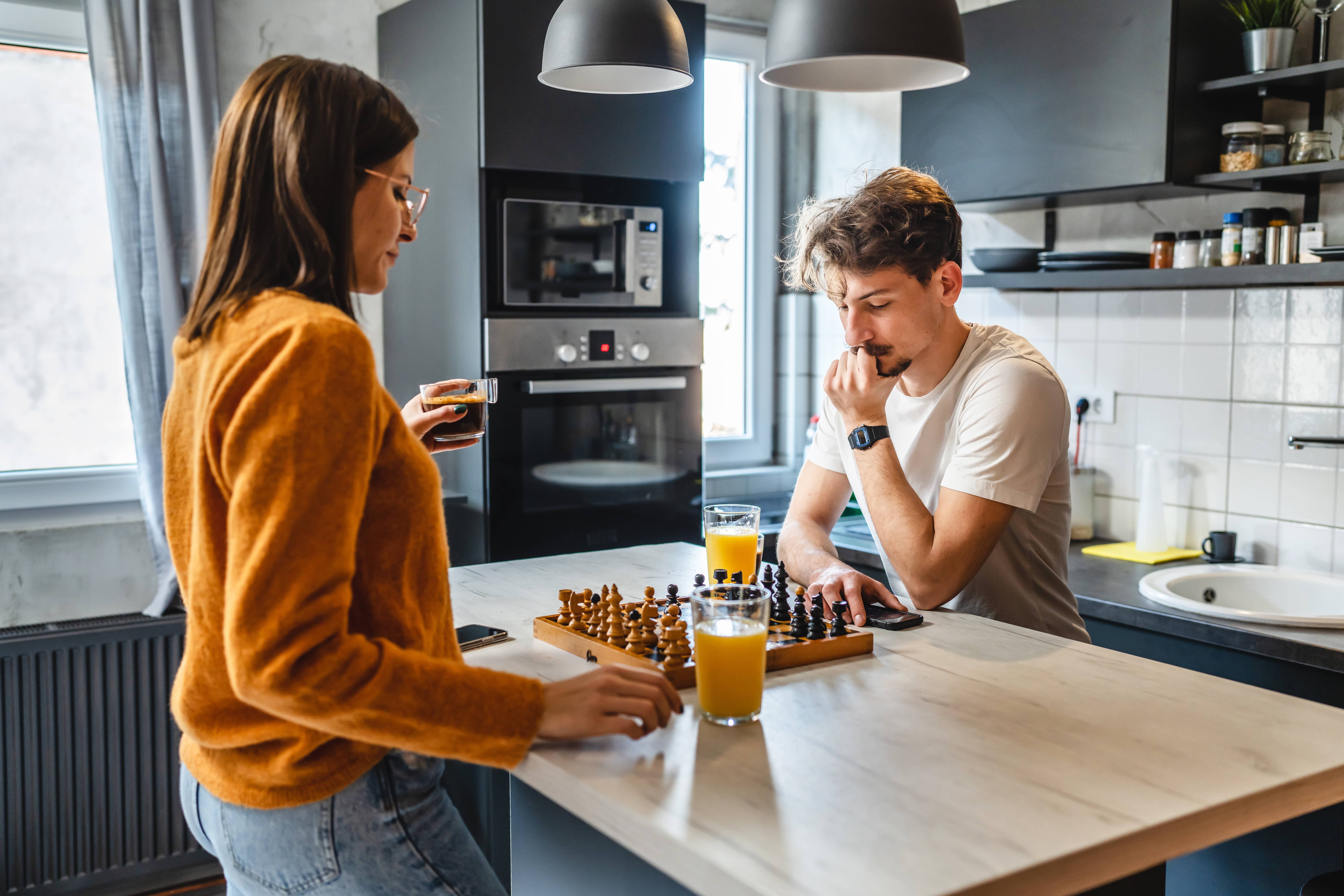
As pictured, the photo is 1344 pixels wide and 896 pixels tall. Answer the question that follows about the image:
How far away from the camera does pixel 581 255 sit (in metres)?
2.97

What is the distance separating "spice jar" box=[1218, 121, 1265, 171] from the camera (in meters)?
2.52

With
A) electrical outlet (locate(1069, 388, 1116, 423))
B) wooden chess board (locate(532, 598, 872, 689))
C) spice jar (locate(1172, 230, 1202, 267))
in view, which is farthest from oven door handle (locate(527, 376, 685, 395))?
wooden chess board (locate(532, 598, 872, 689))

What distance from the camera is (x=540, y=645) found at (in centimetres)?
153

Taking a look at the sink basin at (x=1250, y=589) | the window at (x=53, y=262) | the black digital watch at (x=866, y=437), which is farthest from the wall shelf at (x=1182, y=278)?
the window at (x=53, y=262)

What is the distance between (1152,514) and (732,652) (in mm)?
1970

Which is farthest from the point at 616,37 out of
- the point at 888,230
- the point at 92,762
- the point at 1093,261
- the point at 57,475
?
the point at 92,762

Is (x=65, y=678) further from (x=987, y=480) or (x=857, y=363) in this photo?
(x=987, y=480)

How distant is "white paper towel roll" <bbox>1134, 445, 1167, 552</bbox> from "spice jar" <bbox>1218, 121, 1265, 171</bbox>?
2.41 ft

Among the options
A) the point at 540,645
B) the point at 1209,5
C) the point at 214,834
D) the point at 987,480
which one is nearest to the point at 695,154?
the point at 1209,5

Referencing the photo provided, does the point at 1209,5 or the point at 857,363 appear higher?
the point at 1209,5

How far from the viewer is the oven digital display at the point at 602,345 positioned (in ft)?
9.76

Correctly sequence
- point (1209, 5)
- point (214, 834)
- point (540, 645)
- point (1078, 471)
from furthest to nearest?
point (1078, 471) → point (1209, 5) → point (540, 645) → point (214, 834)

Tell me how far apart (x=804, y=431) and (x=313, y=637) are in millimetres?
3287

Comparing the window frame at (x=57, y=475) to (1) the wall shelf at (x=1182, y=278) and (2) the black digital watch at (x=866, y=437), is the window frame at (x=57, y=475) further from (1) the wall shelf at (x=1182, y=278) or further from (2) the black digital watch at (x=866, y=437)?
(1) the wall shelf at (x=1182, y=278)
